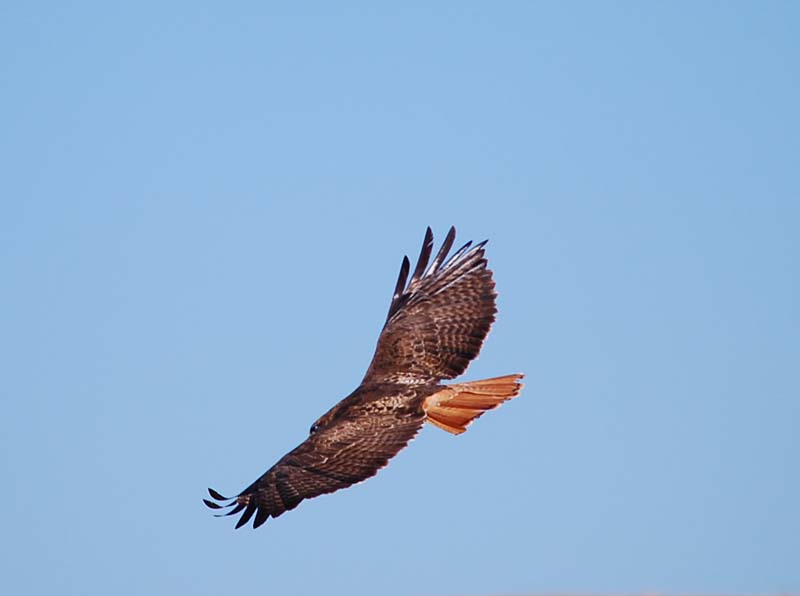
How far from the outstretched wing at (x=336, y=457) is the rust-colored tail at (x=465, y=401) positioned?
16cm

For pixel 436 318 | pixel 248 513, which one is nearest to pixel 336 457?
pixel 248 513

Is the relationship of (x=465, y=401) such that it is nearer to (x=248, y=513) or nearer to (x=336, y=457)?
(x=336, y=457)

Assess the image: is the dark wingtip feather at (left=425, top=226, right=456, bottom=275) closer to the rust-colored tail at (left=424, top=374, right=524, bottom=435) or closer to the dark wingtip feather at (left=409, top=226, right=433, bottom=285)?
the dark wingtip feather at (left=409, top=226, right=433, bottom=285)

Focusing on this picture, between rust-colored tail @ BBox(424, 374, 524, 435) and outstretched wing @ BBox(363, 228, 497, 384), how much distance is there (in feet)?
2.10

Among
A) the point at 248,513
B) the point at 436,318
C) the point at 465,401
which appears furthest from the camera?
the point at 436,318

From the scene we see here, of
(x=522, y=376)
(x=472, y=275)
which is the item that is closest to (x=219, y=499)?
(x=522, y=376)

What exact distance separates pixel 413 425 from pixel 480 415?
626 millimetres

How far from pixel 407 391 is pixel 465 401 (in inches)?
23.0

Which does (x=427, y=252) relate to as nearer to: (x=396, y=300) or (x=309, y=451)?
(x=396, y=300)

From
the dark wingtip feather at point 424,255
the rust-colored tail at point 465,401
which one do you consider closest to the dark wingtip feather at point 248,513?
the rust-colored tail at point 465,401

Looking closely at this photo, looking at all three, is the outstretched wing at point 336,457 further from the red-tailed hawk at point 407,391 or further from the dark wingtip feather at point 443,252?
the dark wingtip feather at point 443,252

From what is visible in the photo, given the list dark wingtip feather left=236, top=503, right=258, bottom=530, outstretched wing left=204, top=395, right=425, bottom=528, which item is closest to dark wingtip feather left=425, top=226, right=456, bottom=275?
outstretched wing left=204, top=395, right=425, bottom=528

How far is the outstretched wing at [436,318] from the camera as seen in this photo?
1578cm

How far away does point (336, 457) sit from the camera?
14.2m
